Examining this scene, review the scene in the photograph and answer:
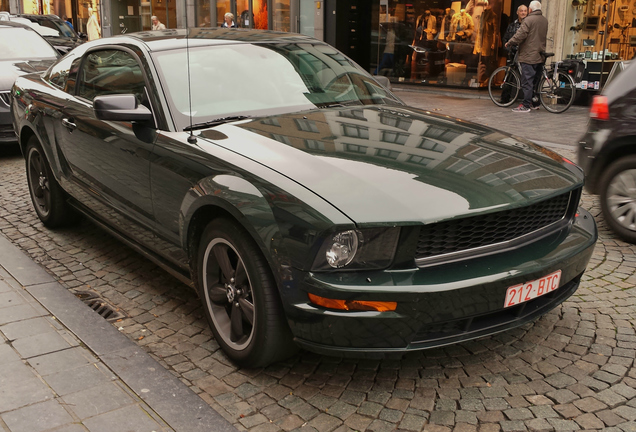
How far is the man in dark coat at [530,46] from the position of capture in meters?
12.7

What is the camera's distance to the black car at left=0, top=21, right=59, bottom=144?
29.9 feet

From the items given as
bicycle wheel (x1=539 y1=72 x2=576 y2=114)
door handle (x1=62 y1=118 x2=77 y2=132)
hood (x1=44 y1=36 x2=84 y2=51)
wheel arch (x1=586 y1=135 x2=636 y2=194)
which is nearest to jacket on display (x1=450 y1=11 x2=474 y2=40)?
bicycle wheel (x1=539 y1=72 x2=576 y2=114)

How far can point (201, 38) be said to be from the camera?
4.64 m

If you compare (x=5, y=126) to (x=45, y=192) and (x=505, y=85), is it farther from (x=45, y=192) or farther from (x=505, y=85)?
(x=505, y=85)

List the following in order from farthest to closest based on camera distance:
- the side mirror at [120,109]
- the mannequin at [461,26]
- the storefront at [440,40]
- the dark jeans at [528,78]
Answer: the mannequin at [461,26], the storefront at [440,40], the dark jeans at [528,78], the side mirror at [120,109]

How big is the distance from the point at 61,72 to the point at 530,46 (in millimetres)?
9555

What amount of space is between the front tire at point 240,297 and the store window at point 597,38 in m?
11.3

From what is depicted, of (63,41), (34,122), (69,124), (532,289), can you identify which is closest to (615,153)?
(532,289)

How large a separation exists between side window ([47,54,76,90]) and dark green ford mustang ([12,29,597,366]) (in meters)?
0.79

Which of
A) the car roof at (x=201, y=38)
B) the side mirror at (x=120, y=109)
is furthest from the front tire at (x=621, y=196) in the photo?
the side mirror at (x=120, y=109)

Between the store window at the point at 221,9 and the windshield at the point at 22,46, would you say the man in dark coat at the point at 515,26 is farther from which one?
the store window at the point at 221,9

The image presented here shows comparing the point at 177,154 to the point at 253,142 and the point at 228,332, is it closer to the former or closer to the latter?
the point at 253,142

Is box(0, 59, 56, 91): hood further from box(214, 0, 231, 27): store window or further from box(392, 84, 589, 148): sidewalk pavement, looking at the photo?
box(214, 0, 231, 27): store window

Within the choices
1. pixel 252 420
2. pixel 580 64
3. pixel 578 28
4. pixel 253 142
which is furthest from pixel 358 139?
pixel 578 28
